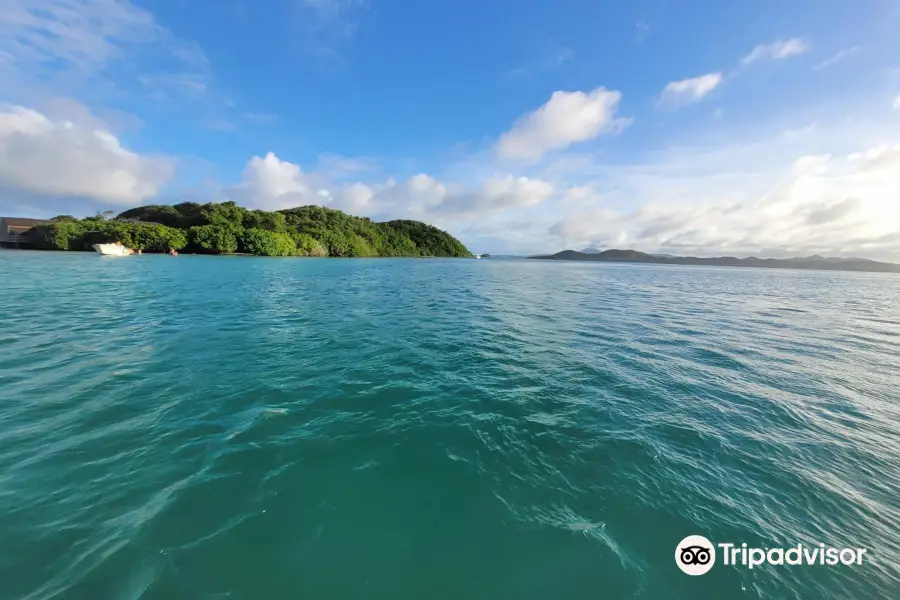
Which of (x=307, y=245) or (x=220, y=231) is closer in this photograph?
(x=220, y=231)

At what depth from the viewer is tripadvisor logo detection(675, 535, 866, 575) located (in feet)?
13.1

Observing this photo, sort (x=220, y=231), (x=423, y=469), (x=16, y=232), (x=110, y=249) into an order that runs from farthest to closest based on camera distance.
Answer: (x=16, y=232), (x=220, y=231), (x=110, y=249), (x=423, y=469)

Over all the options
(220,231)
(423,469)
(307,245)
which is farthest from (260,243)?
(423,469)

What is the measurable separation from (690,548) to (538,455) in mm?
2172

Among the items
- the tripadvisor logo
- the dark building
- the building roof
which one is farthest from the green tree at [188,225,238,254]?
the tripadvisor logo

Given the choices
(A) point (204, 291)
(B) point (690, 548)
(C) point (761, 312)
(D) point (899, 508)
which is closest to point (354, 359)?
(B) point (690, 548)

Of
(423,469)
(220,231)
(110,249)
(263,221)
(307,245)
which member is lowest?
(423,469)

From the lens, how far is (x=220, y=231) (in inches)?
3644

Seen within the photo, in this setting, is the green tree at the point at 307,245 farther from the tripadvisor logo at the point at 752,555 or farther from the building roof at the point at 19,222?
the tripadvisor logo at the point at 752,555

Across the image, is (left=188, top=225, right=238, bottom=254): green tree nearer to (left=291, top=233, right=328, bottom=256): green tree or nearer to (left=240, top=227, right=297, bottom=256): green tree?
(left=240, top=227, right=297, bottom=256): green tree

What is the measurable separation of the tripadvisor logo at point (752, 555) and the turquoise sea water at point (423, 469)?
111 millimetres

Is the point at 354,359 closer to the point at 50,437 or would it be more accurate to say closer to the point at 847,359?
the point at 50,437

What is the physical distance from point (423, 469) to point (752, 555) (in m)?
4.38

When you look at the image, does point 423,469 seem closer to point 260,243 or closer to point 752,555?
point 752,555
